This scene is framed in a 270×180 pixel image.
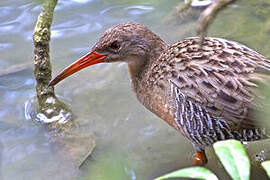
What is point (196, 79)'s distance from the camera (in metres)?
2.65

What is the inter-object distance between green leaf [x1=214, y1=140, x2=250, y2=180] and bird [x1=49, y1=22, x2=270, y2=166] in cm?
134

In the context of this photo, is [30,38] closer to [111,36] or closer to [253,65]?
[111,36]

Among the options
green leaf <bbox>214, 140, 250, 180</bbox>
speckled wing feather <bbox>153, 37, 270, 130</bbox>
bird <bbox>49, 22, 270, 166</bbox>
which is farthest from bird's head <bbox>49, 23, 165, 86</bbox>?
green leaf <bbox>214, 140, 250, 180</bbox>

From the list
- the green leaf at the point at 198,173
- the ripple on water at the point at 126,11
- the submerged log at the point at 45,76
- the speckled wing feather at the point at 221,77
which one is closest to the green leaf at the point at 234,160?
the green leaf at the point at 198,173

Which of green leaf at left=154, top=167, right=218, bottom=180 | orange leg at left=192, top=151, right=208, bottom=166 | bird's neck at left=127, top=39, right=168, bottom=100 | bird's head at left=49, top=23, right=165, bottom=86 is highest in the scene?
green leaf at left=154, top=167, right=218, bottom=180

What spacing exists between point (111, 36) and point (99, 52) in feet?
0.54

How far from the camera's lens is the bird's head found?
2.95 metres

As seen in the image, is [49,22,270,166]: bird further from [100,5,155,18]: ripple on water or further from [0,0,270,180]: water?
[100,5,155,18]: ripple on water

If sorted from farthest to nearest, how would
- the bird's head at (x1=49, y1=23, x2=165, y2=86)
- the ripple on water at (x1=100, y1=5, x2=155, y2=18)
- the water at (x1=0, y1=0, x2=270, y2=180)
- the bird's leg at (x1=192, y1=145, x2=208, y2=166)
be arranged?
1. the ripple on water at (x1=100, y1=5, x2=155, y2=18)
2. the water at (x1=0, y1=0, x2=270, y2=180)
3. the bird's leg at (x1=192, y1=145, x2=208, y2=166)
4. the bird's head at (x1=49, y1=23, x2=165, y2=86)

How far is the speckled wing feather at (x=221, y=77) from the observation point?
2.53 m

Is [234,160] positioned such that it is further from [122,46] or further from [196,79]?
[122,46]

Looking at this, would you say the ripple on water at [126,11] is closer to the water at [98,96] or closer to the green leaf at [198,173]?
the water at [98,96]

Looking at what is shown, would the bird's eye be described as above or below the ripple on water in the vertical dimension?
above

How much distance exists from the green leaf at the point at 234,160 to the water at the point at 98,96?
2089 millimetres
